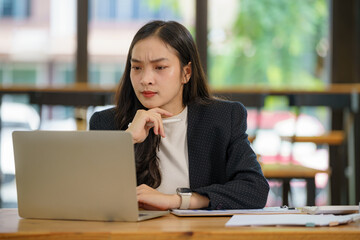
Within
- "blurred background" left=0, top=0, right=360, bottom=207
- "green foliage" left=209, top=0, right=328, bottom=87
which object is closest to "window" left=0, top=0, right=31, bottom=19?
"blurred background" left=0, top=0, right=360, bottom=207

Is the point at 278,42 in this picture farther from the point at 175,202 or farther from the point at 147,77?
the point at 175,202

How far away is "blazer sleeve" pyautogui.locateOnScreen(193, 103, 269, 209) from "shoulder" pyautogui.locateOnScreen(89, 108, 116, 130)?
35 cm

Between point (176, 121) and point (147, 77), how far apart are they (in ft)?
0.71

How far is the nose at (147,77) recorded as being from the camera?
5.53 feet

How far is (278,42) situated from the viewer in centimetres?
577

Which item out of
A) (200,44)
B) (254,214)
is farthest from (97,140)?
(200,44)

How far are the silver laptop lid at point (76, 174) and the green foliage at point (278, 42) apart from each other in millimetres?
4571

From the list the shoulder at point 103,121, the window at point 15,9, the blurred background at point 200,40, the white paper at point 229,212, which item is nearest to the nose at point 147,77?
the shoulder at point 103,121

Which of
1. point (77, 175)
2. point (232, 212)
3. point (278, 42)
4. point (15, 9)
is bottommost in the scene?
point (232, 212)

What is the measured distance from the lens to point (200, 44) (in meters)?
5.74

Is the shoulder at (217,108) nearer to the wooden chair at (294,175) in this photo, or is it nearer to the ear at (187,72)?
the ear at (187,72)

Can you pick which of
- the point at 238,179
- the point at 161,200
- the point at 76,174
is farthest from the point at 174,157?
the point at 76,174

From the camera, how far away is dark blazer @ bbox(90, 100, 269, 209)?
5.46 feet

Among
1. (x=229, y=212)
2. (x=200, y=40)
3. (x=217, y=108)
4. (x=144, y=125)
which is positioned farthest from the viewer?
(x=200, y=40)
